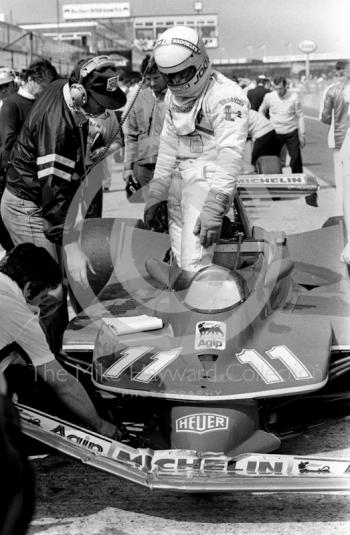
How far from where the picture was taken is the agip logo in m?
3.26

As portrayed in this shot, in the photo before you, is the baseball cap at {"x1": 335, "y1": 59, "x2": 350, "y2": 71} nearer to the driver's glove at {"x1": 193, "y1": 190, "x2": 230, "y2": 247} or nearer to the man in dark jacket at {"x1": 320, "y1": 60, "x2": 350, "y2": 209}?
the man in dark jacket at {"x1": 320, "y1": 60, "x2": 350, "y2": 209}

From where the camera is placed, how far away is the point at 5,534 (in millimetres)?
1502

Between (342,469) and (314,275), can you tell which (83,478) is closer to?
(342,469)

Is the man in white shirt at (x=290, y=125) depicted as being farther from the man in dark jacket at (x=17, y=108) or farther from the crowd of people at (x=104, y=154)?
the crowd of people at (x=104, y=154)

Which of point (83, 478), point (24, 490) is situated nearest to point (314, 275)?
point (83, 478)

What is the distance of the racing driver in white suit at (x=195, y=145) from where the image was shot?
174 inches

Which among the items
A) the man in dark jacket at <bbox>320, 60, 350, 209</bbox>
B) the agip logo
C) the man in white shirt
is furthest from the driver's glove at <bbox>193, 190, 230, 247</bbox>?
the man in white shirt

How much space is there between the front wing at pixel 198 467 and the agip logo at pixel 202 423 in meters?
0.11

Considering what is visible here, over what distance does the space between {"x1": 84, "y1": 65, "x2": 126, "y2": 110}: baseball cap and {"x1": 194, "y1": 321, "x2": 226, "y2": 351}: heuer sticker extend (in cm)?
152

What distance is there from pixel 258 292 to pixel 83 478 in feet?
3.85

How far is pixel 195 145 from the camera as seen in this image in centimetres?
486

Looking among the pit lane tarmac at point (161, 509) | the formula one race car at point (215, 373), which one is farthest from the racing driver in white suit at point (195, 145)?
the pit lane tarmac at point (161, 509)

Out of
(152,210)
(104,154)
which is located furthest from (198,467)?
(104,154)

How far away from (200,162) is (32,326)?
1.92 metres
